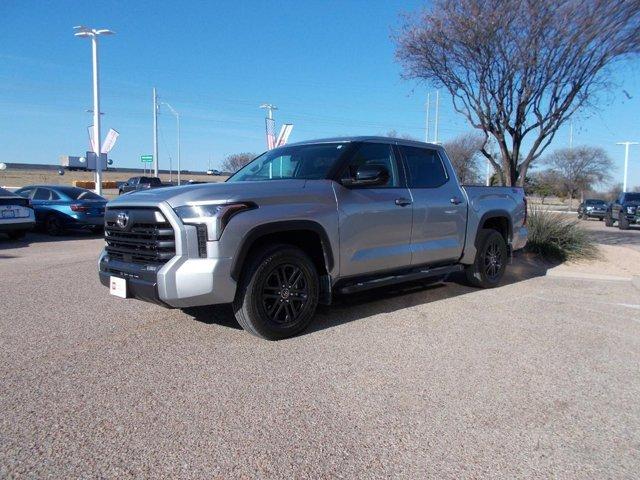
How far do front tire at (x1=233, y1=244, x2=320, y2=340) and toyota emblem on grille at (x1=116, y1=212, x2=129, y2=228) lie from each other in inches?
47.7

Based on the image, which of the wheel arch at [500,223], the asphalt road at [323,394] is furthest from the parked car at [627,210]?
the asphalt road at [323,394]

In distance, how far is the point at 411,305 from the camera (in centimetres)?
634

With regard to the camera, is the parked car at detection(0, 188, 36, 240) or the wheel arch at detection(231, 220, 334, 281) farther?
the parked car at detection(0, 188, 36, 240)

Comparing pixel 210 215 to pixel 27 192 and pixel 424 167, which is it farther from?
pixel 27 192

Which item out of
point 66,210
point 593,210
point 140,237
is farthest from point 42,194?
point 593,210

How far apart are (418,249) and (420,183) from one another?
0.82 meters

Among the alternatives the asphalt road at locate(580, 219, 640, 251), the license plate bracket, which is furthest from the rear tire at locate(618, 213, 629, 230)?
the license plate bracket

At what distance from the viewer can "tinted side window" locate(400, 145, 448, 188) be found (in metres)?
6.23

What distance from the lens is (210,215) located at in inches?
169

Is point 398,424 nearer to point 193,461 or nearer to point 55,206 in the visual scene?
point 193,461

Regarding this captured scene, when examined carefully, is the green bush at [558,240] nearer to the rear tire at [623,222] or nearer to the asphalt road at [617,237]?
the asphalt road at [617,237]

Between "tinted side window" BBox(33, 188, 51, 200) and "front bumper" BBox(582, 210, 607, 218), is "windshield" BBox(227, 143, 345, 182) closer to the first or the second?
"tinted side window" BBox(33, 188, 51, 200)

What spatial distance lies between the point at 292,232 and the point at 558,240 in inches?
318

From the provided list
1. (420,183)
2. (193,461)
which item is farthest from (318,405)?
(420,183)
